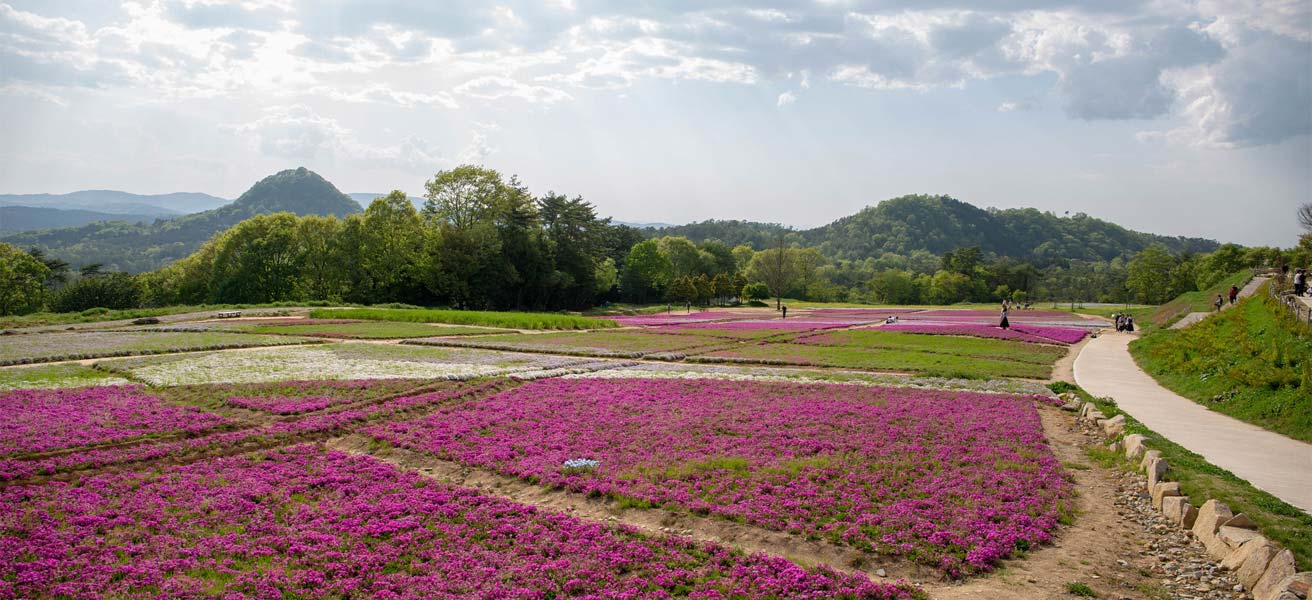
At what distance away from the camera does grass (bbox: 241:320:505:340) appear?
40.4 metres

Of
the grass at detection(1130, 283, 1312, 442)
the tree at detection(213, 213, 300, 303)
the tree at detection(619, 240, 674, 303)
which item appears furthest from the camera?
the tree at detection(619, 240, 674, 303)

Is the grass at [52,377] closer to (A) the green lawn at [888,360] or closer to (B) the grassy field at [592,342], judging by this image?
(B) the grassy field at [592,342]

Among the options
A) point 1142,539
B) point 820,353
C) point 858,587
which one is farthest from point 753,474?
point 820,353

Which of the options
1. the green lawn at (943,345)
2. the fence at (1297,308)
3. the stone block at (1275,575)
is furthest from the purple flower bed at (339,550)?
the green lawn at (943,345)

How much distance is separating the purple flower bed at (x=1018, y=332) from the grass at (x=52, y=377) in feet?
140

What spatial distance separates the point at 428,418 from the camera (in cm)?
1836

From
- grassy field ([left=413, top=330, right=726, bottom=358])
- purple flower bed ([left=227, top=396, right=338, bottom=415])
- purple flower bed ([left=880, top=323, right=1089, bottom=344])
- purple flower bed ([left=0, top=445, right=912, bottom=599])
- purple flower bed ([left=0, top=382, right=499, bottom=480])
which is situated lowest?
purple flower bed ([left=0, top=445, right=912, bottom=599])

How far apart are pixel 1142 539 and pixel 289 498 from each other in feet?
44.0

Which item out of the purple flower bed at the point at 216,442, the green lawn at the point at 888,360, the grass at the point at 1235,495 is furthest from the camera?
the green lawn at the point at 888,360

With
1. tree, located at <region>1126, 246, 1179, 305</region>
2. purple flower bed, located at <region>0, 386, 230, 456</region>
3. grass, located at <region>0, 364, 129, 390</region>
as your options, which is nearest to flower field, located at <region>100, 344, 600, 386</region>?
grass, located at <region>0, 364, 129, 390</region>

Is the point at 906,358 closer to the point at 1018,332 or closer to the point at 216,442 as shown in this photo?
the point at 1018,332

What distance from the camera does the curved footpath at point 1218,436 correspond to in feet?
42.6

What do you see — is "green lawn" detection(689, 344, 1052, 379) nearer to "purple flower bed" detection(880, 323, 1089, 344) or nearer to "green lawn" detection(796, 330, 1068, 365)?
"green lawn" detection(796, 330, 1068, 365)

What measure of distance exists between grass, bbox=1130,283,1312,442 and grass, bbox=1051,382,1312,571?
5.28 metres
